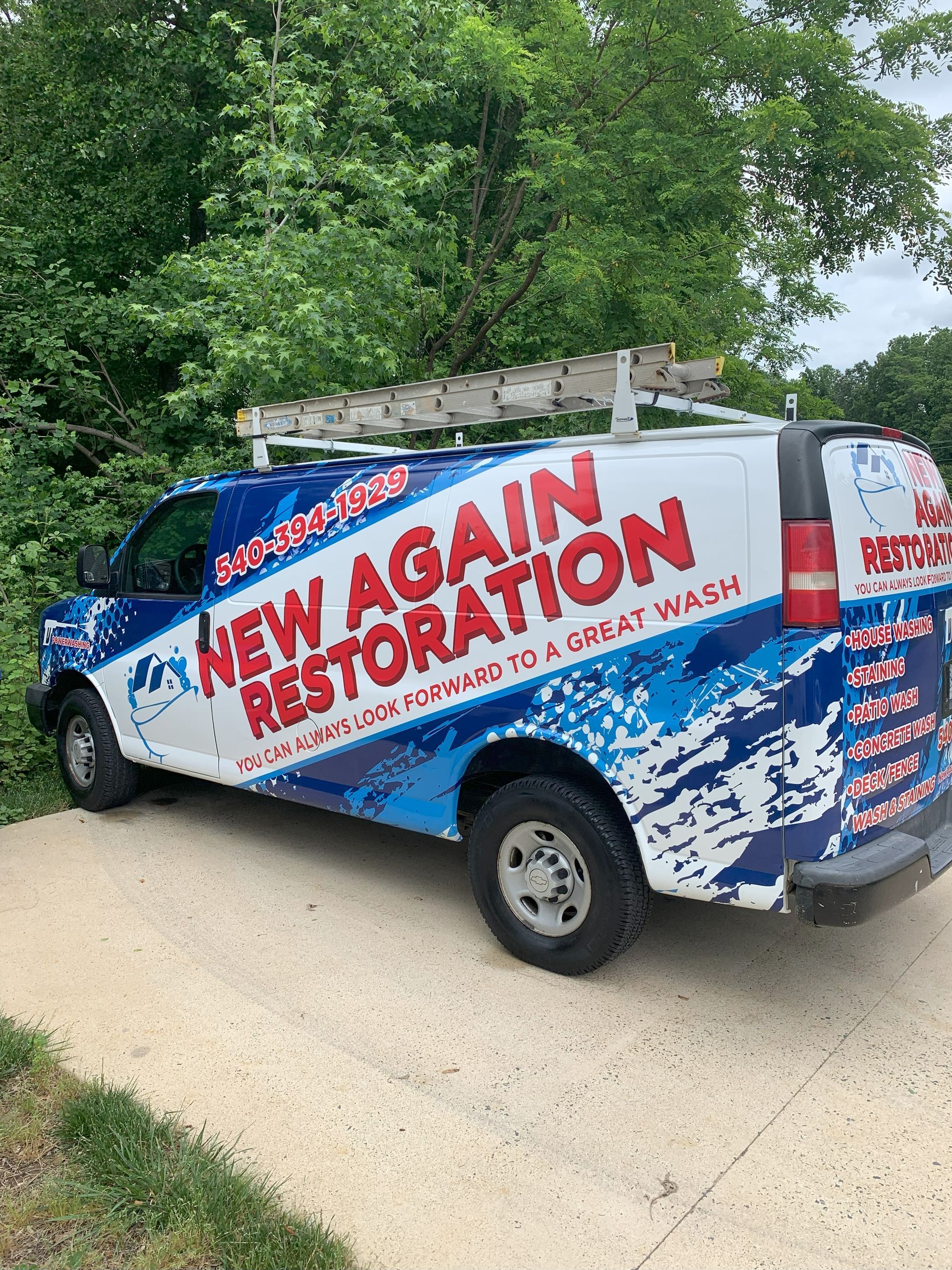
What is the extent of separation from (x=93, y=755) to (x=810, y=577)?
4894mm

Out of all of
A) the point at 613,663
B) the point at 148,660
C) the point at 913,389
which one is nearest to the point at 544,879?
the point at 613,663

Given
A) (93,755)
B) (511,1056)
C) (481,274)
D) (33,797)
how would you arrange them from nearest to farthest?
1. (511,1056)
2. (93,755)
3. (33,797)
4. (481,274)

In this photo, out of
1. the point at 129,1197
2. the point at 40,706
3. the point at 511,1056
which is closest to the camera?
the point at 129,1197

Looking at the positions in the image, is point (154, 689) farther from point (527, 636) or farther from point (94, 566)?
point (527, 636)

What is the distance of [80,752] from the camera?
6.39 meters

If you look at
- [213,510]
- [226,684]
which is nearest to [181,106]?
[213,510]

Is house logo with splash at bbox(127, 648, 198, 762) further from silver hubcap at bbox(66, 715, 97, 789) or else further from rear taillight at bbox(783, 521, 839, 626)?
rear taillight at bbox(783, 521, 839, 626)

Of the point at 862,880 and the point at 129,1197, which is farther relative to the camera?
the point at 862,880

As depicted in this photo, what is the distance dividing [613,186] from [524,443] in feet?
20.0

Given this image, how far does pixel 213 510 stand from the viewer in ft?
17.8

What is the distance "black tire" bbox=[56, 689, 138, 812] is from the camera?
6.10 meters

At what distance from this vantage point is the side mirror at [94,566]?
19.3 ft

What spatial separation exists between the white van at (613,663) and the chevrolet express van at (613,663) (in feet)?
Answer: 0.03

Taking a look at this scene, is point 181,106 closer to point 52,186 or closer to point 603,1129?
point 52,186
